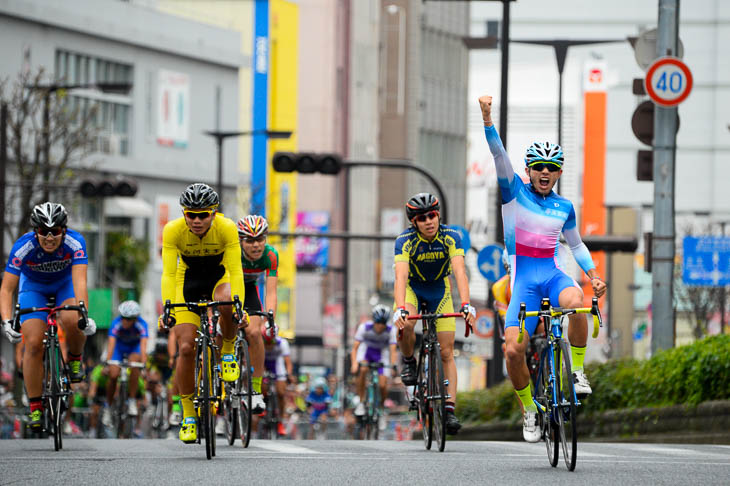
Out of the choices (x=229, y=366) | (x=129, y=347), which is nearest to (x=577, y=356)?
(x=229, y=366)

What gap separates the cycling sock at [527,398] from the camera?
1245 centimetres

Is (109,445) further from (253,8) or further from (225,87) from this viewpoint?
(253,8)

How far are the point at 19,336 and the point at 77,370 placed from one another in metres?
0.90

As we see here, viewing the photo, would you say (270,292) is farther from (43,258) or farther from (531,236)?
(531,236)

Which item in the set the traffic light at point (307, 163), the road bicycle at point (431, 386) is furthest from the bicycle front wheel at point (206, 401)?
the traffic light at point (307, 163)

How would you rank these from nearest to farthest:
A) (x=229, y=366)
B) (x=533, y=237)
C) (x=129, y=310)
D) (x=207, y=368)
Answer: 1. (x=533, y=237)
2. (x=207, y=368)
3. (x=229, y=366)
4. (x=129, y=310)

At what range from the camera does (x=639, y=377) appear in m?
19.5

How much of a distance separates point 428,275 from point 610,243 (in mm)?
16364

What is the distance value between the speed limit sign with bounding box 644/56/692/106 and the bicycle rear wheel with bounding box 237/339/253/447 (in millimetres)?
6214

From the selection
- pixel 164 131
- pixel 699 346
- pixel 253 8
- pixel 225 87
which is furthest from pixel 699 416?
pixel 253 8

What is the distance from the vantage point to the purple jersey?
1451cm

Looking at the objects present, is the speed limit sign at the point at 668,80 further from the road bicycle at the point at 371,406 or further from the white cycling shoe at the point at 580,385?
the white cycling shoe at the point at 580,385

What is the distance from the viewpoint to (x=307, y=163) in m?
34.2

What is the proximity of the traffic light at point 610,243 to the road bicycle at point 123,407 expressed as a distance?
8525 millimetres
